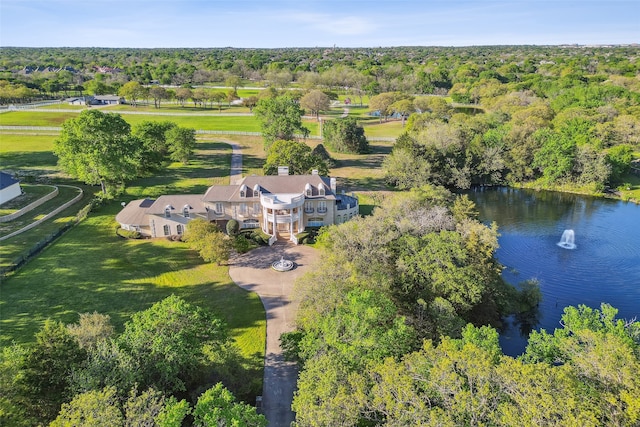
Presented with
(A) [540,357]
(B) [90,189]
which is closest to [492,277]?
(A) [540,357]

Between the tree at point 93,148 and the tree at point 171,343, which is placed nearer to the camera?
the tree at point 171,343

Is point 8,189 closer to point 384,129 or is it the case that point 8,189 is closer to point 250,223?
point 250,223

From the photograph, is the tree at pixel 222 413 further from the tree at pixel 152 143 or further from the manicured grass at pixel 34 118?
the manicured grass at pixel 34 118

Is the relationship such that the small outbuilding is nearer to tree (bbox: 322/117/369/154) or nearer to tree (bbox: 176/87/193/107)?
tree (bbox: 322/117/369/154)

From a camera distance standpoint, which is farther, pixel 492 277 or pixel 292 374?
pixel 492 277

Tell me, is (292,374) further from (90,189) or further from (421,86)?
(421,86)

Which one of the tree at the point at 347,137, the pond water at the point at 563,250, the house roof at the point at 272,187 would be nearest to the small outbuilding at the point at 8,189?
the house roof at the point at 272,187

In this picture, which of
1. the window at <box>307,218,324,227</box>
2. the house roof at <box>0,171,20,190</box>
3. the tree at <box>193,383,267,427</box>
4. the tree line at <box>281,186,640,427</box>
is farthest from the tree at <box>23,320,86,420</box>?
the house roof at <box>0,171,20,190</box>
